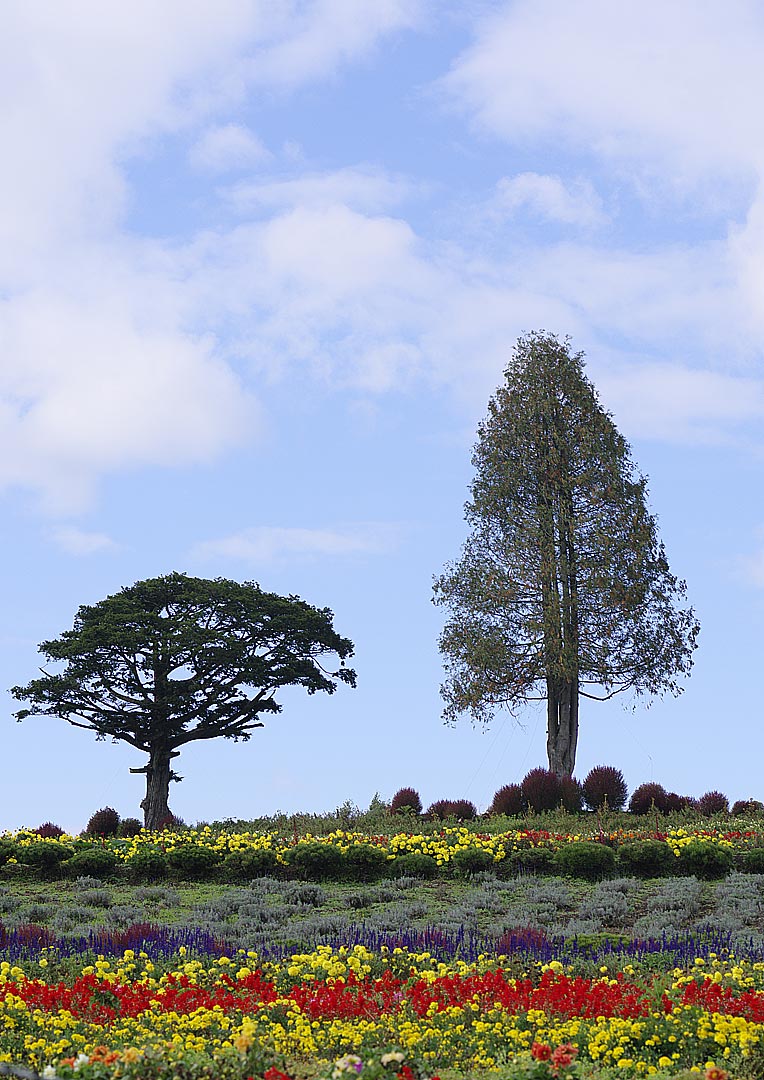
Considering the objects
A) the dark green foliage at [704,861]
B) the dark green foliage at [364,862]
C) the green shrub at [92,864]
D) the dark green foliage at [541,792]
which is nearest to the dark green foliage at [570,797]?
the dark green foliage at [541,792]

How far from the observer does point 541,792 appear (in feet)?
72.4

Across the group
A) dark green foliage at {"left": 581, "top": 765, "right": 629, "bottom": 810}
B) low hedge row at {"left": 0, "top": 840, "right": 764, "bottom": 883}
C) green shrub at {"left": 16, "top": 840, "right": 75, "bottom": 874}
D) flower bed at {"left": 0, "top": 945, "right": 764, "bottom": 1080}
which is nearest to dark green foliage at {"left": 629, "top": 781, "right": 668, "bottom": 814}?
dark green foliage at {"left": 581, "top": 765, "right": 629, "bottom": 810}

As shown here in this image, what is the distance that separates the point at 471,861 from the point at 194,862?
394 centimetres

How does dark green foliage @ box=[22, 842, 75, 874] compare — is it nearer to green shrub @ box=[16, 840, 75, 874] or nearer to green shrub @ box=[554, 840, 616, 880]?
green shrub @ box=[16, 840, 75, 874]

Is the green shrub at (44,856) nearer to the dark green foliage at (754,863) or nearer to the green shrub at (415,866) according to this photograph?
the green shrub at (415,866)

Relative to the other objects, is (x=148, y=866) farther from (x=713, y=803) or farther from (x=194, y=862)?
(x=713, y=803)

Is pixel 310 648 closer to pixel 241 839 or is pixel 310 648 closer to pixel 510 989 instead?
pixel 241 839

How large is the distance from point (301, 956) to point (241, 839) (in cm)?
770

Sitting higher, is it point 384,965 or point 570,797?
point 570,797

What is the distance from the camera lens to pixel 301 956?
9148 mm

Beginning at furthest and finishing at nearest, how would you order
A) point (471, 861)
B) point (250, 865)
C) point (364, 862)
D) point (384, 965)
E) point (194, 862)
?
point (194, 862)
point (250, 865)
point (364, 862)
point (471, 861)
point (384, 965)

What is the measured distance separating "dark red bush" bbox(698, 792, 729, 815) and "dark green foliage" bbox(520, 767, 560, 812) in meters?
3.07

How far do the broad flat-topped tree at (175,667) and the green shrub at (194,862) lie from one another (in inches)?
413

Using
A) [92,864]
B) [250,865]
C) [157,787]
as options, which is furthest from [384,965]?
[157,787]
